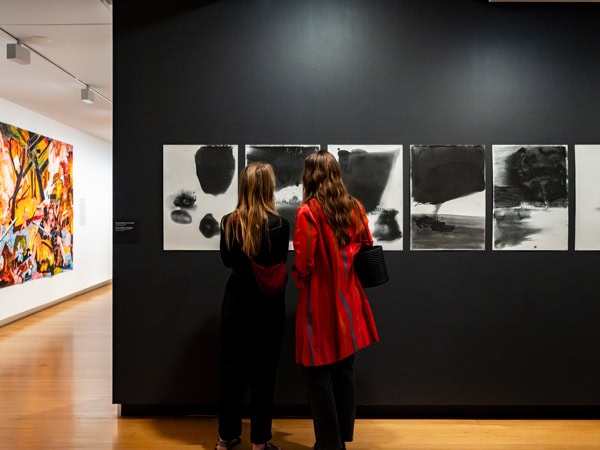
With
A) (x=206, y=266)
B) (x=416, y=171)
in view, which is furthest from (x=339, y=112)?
(x=206, y=266)

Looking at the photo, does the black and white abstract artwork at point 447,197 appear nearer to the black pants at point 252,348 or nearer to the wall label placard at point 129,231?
the black pants at point 252,348

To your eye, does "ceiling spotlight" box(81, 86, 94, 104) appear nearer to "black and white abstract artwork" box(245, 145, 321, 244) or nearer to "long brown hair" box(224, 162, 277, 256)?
"black and white abstract artwork" box(245, 145, 321, 244)

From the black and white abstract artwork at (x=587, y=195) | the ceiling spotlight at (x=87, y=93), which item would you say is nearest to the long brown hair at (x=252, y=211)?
the black and white abstract artwork at (x=587, y=195)

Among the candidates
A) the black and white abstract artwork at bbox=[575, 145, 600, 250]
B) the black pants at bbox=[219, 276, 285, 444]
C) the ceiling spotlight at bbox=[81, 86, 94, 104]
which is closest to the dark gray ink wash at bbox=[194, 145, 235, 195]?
the black pants at bbox=[219, 276, 285, 444]

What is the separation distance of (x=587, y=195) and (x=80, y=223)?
8063 mm

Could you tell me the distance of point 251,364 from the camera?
2.77 m

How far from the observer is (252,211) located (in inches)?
103

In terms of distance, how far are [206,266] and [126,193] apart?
718 mm

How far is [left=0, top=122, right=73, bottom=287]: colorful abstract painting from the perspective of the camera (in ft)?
21.2

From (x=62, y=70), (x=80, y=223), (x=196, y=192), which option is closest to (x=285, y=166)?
(x=196, y=192)

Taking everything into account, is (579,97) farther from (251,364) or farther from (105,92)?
(105,92)

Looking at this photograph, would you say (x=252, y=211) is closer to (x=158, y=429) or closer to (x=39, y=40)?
(x=158, y=429)

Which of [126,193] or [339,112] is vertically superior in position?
[339,112]

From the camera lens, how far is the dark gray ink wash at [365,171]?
3.38 m
